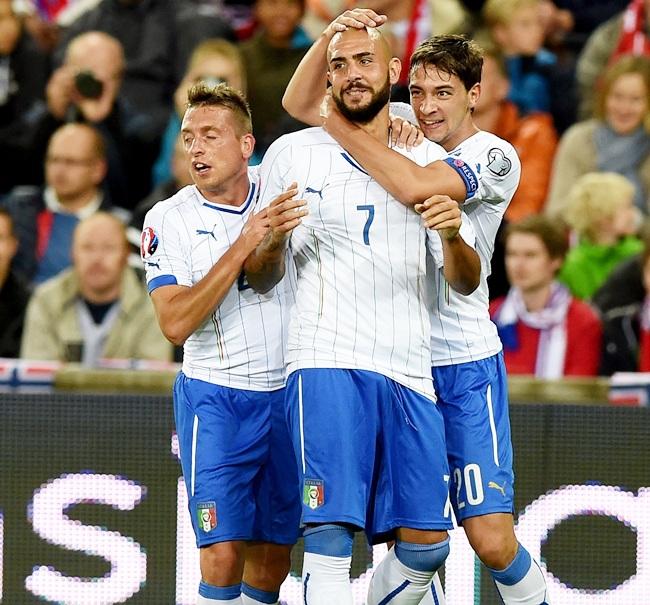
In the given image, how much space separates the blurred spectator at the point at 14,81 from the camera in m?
10.1

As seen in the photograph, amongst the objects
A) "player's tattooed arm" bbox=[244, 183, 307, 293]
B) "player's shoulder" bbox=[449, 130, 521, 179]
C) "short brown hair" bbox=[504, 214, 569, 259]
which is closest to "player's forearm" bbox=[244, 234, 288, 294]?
"player's tattooed arm" bbox=[244, 183, 307, 293]

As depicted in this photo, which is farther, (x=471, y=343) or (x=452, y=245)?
(x=471, y=343)

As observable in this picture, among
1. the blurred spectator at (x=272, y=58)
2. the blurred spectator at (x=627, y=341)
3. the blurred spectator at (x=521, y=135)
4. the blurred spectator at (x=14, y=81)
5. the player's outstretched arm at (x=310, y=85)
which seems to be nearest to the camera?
the player's outstretched arm at (x=310, y=85)

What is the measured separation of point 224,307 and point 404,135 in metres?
0.92

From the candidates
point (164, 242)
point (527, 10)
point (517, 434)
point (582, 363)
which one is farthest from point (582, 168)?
point (164, 242)

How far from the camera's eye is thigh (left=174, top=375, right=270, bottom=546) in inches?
218

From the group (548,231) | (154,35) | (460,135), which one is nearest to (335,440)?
(460,135)

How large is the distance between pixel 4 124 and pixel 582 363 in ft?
15.0

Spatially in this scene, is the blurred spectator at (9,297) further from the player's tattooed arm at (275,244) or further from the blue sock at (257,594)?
the player's tattooed arm at (275,244)

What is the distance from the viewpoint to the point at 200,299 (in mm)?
5387

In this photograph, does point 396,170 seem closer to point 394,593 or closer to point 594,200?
point 394,593

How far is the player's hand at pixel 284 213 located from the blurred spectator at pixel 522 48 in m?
4.88

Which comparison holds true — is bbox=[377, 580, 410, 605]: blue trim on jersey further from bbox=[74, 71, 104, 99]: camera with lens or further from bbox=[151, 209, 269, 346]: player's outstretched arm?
bbox=[74, 71, 104, 99]: camera with lens

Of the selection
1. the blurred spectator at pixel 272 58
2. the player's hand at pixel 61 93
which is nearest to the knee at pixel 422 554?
the blurred spectator at pixel 272 58
